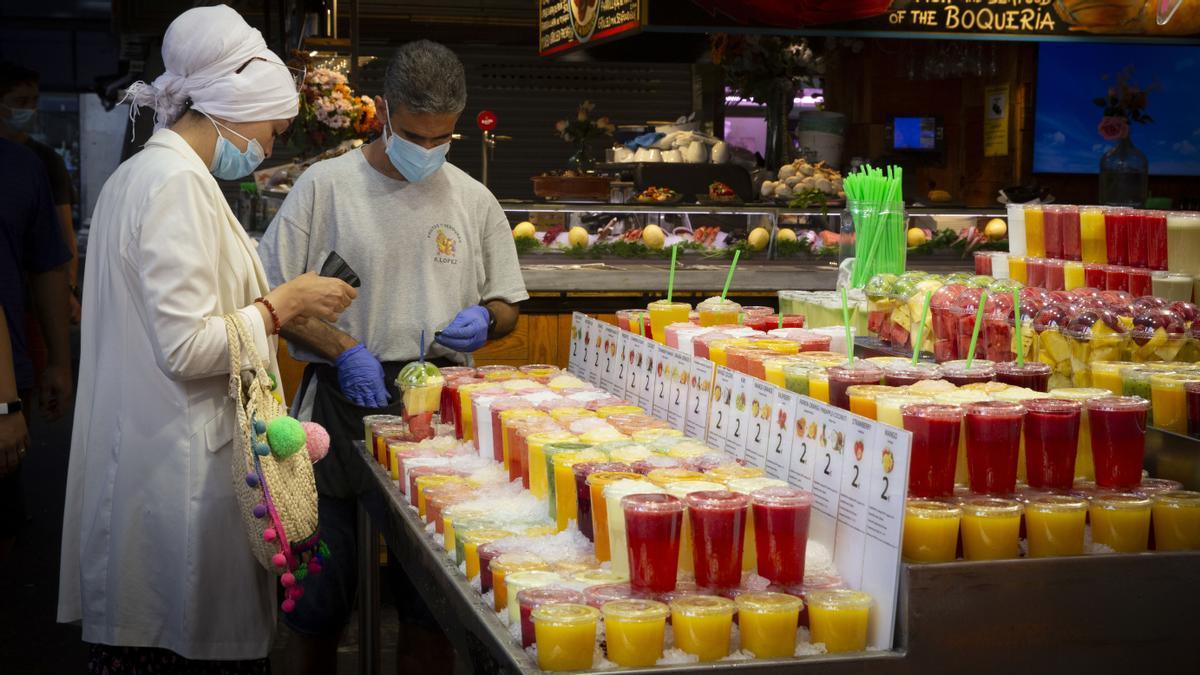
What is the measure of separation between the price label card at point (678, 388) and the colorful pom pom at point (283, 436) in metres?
0.90

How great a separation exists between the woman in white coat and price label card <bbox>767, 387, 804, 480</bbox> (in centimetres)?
112

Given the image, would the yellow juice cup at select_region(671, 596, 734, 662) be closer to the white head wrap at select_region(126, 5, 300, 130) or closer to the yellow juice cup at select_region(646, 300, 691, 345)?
the white head wrap at select_region(126, 5, 300, 130)

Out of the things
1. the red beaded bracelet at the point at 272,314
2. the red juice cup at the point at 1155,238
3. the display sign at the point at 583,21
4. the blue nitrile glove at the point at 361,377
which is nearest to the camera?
the red beaded bracelet at the point at 272,314

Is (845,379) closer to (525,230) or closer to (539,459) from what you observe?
(539,459)

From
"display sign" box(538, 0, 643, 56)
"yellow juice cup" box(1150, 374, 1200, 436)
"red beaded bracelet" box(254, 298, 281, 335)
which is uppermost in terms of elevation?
"display sign" box(538, 0, 643, 56)

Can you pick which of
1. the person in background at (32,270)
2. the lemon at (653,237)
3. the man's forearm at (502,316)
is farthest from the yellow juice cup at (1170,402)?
the lemon at (653,237)

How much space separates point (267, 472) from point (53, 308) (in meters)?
3.04

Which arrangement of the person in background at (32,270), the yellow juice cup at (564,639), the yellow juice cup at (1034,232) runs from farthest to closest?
the person in background at (32,270) → the yellow juice cup at (1034,232) → the yellow juice cup at (564,639)

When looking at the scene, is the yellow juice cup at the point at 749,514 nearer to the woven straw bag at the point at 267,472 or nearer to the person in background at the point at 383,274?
the woven straw bag at the point at 267,472

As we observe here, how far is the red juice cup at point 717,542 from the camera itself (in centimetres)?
217

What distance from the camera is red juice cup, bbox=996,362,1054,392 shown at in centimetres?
277

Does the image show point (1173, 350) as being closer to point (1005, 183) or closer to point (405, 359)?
point (405, 359)

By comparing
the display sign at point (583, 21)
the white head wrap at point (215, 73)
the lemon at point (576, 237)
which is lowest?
the lemon at point (576, 237)

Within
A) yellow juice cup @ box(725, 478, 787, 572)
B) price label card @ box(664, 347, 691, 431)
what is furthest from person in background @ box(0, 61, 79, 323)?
yellow juice cup @ box(725, 478, 787, 572)
